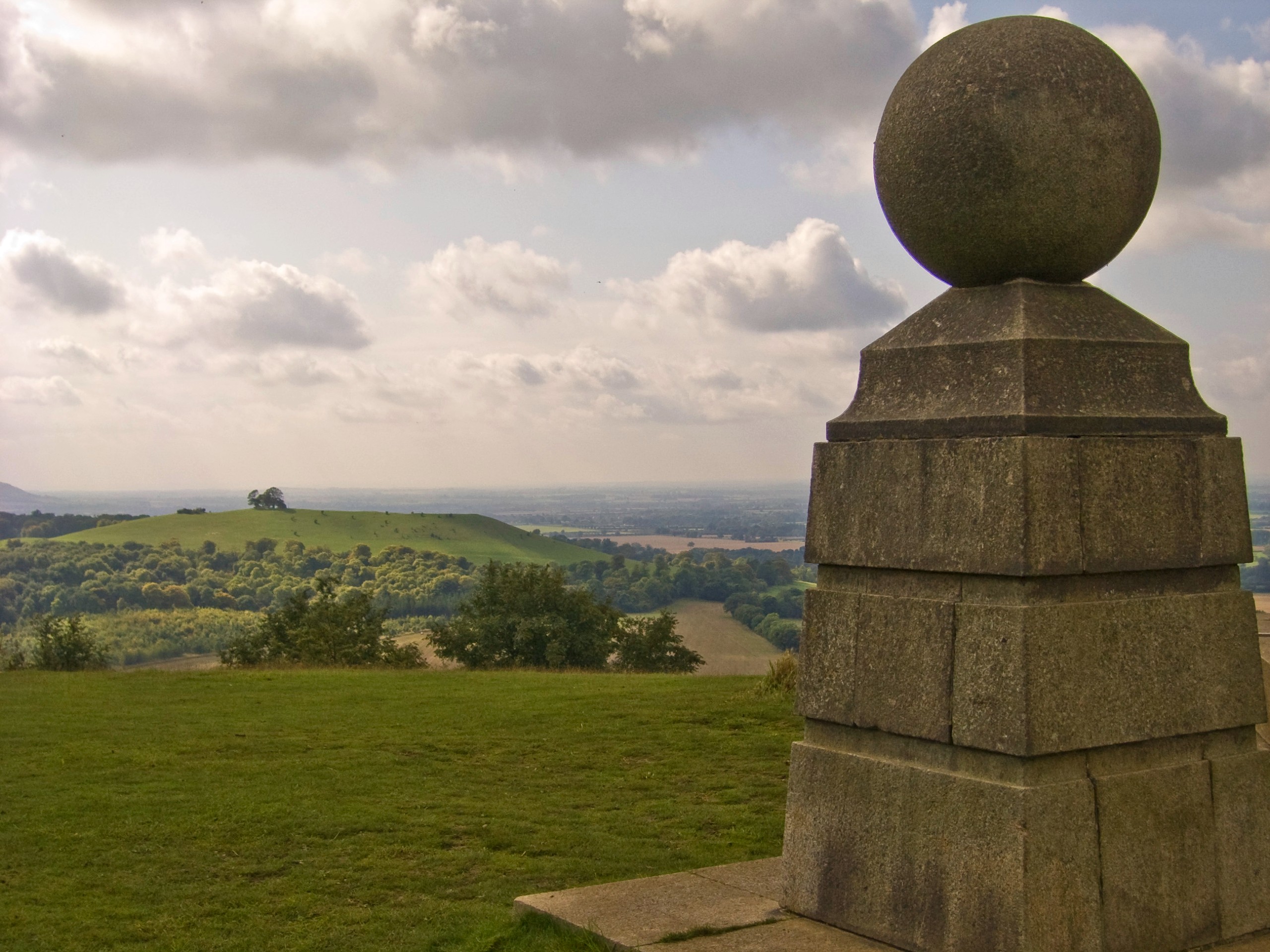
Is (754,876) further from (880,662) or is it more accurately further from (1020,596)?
(1020,596)

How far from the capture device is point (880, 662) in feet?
17.2

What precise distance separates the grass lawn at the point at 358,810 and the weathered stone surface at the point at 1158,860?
2.29m

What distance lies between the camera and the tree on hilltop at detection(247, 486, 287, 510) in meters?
95.3

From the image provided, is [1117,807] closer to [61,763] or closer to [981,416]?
[981,416]

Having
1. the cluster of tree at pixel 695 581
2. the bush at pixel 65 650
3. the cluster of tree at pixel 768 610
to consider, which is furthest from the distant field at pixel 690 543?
the bush at pixel 65 650

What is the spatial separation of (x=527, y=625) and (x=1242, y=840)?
86.3ft

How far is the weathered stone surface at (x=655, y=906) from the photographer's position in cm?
531

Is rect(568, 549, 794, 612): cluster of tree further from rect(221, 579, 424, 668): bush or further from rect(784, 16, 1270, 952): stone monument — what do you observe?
rect(784, 16, 1270, 952): stone monument

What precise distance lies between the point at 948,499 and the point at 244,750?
30.6ft

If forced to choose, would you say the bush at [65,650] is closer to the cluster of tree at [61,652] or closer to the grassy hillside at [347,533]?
the cluster of tree at [61,652]

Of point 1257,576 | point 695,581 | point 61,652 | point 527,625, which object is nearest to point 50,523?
point 695,581

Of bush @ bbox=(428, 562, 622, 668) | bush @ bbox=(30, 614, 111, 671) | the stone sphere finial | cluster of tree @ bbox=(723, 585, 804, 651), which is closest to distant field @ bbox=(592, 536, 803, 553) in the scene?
cluster of tree @ bbox=(723, 585, 804, 651)

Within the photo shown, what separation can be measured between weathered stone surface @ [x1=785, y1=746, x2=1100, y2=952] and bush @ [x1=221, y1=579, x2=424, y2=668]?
22982mm

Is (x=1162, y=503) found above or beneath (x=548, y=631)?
above
